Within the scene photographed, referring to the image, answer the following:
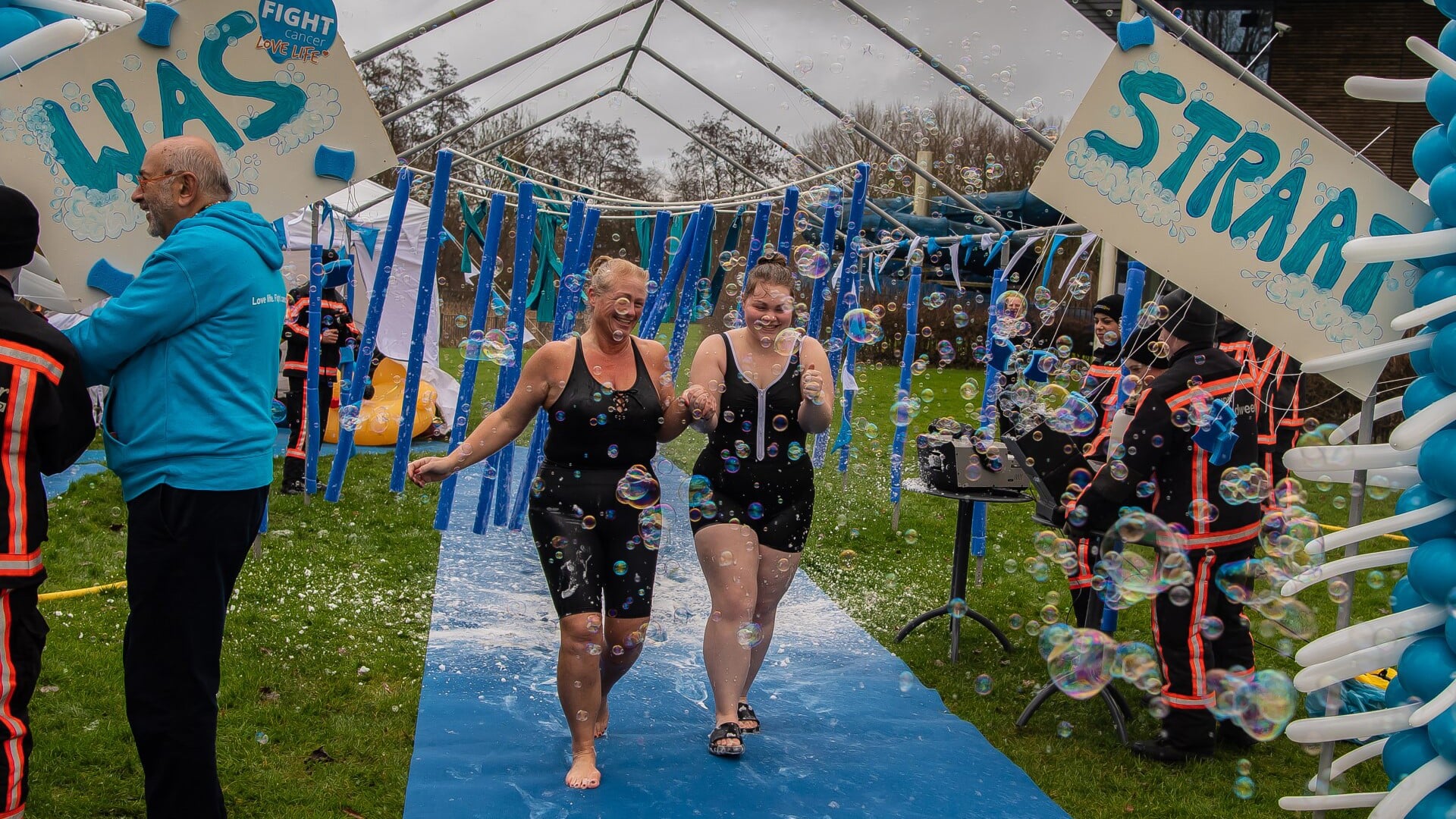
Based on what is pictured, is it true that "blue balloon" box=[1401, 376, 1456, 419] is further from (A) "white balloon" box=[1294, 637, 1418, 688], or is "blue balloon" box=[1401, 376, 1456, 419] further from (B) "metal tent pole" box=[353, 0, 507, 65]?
(B) "metal tent pole" box=[353, 0, 507, 65]

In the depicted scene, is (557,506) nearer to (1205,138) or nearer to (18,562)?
(18,562)

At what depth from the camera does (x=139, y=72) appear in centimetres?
357

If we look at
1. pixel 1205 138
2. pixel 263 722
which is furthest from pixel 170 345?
pixel 1205 138

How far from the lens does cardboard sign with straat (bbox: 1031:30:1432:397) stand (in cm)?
306

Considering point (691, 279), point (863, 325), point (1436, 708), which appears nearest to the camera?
point (1436, 708)

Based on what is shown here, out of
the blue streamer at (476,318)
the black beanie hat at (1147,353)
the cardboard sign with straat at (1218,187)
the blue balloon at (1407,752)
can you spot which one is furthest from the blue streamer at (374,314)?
the blue balloon at (1407,752)

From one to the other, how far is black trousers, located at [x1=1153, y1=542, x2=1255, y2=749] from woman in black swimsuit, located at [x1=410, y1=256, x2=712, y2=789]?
1.87m

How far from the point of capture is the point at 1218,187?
3102 millimetres

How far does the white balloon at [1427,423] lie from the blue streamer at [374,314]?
471 centimetres

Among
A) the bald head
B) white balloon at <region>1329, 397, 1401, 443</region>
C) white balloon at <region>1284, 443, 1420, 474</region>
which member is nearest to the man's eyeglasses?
the bald head

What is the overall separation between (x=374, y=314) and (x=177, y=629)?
361 cm

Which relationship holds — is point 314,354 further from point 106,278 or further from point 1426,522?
point 1426,522

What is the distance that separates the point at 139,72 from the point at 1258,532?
4.02 metres

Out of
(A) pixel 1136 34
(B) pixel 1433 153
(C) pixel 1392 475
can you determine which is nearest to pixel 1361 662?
(C) pixel 1392 475
